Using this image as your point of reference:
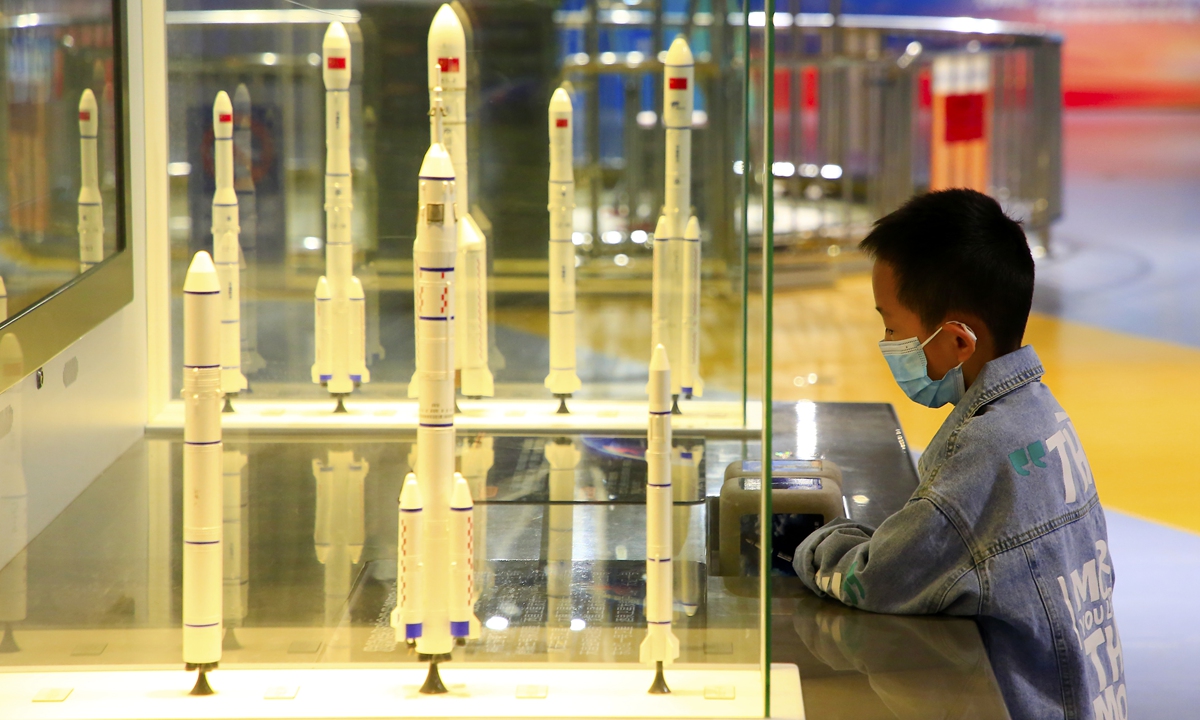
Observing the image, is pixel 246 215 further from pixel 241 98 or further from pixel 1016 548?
pixel 1016 548

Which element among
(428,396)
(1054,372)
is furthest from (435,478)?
(1054,372)

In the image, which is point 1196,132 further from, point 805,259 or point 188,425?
point 188,425

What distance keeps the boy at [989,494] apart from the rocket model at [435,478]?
483 millimetres

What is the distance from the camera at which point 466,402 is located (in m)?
2.29

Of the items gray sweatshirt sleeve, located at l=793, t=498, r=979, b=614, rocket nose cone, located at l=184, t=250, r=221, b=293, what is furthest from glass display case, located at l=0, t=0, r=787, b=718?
gray sweatshirt sleeve, located at l=793, t=498, r=979, b=614

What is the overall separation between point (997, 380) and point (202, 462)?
2.75 feet

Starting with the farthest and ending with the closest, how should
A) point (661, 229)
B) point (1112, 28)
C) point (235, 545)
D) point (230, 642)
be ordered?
point (1112, 28) → point (661, 229) → point (235, 545) → point (230, 642)

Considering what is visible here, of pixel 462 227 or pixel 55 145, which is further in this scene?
pixel 462 227

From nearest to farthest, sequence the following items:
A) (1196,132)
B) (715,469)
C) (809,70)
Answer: (715,469) → (809,70) → (1196,132)

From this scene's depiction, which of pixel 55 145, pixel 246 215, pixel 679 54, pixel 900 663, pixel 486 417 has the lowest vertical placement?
pixel 900 663

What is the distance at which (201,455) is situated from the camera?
4.16ft

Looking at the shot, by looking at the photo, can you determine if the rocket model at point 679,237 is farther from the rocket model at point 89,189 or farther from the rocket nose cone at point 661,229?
the rocket model at point 89,189

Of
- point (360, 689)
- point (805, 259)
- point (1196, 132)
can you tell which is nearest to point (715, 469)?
point (360, 689)

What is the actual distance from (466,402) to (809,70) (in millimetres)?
5123
